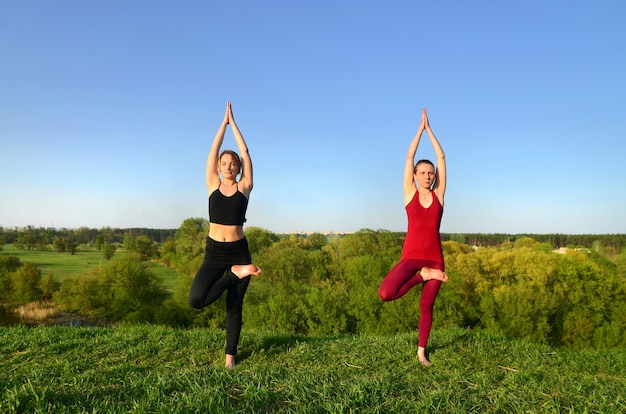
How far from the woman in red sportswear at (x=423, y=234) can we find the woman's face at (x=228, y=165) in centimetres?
316

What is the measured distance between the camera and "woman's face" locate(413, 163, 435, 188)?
288 inches

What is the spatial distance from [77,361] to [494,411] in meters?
6.36

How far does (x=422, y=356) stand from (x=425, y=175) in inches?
127

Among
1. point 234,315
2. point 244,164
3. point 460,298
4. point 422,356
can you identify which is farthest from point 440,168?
point 460,298

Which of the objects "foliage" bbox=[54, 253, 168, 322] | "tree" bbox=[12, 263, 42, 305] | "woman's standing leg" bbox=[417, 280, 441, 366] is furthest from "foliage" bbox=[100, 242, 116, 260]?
"woman's standing leg" bbox=[417, 280, 441, 366]

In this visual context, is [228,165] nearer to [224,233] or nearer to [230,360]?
[224,233]

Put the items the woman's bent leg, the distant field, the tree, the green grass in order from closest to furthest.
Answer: the green grass < the woman's bent leg < the tree < the distant field

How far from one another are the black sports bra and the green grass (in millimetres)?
2341

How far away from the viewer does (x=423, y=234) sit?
7211mm

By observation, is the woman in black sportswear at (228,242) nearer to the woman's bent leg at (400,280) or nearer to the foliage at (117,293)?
the woman's bent leg at (400,280)

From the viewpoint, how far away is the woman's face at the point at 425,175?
288 inches

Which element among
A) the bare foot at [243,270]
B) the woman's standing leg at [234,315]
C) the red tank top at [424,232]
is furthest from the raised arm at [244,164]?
the red tank top at [424,232]

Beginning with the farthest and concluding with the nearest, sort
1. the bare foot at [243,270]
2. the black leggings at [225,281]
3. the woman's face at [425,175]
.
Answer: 1. the woman's face at [425,175]
2. the bare foot at [243,270]
3. the black leggings at [225,281]

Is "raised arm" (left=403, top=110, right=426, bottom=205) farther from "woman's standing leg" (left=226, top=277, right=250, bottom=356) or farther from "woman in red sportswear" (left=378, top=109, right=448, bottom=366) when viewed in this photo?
"woman's standing leg" (left=226, top=277, right=250, bottom=356)
